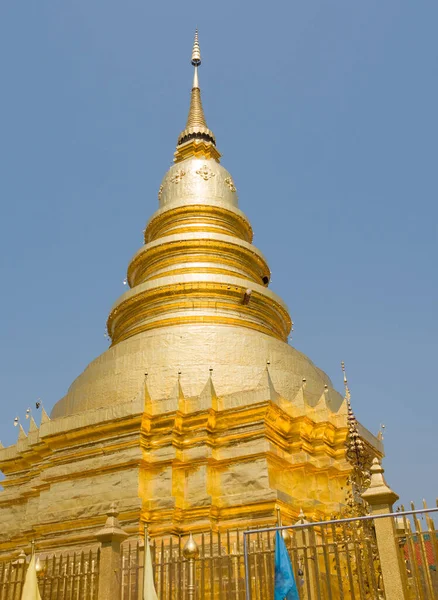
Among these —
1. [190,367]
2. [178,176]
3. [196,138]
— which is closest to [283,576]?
[190,367]

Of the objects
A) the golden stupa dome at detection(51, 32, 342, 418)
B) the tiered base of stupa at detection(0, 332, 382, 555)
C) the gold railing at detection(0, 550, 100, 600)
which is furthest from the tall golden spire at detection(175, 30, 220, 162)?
the gold railing at detection(0, 550, 100, 600)

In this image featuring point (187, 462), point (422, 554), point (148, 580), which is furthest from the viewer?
point (187, 462)

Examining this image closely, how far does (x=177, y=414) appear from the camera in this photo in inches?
567

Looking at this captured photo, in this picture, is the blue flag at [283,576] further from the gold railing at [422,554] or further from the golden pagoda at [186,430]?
the golden pagoda at [186,430]

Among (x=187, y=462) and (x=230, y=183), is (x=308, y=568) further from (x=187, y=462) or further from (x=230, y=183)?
(x=230, y=183)

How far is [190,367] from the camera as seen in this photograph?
1579cm

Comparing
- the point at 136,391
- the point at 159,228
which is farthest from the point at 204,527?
the point at 159,228

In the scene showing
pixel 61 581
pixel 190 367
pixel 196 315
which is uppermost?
pixel 196 315

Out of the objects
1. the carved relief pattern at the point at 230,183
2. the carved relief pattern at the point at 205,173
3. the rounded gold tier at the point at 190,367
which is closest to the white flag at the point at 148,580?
the rounded gold tier at the point at 190,367

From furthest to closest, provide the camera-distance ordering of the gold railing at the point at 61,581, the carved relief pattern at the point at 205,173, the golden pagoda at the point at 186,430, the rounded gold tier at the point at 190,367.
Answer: the carved relief pattern at the point at 205,173 → the rounded gold tier at the point at 190,367 → the golden pagoda at the point at 186,430 → the gold railing at the point at 61,581

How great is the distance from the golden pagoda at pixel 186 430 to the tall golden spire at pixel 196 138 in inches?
245

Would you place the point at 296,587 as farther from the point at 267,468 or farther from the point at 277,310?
the point at 277,310

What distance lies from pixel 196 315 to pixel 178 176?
7.10 m

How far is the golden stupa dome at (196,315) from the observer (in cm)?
1583
